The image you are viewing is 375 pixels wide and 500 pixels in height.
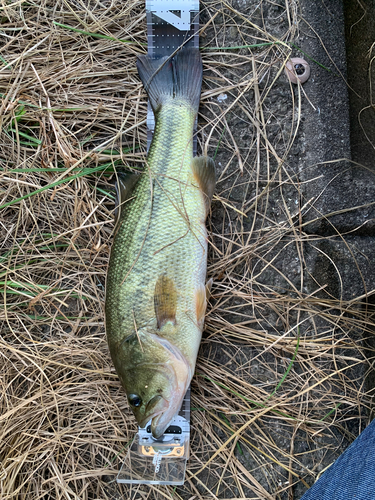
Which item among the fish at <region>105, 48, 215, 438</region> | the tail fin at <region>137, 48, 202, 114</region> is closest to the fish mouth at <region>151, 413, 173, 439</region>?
the fish at <region>105, 48, 215, 438</region>

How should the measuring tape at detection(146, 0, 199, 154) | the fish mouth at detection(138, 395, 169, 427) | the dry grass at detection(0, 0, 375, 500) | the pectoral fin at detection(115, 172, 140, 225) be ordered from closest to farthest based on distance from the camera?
the fish mouth at detection(138, 395, 169, 427) < the pectoral fin at detection(115, 172, 140, 225) < the dry grass at detection(0, 0, 375, 500) < the measuring tape at detection(146, 0, 199, 154)

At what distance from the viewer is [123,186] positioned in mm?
2281

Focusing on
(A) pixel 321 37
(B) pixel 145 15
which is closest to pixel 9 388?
(B) pixel 145 15

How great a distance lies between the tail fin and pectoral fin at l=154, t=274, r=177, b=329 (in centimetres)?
111

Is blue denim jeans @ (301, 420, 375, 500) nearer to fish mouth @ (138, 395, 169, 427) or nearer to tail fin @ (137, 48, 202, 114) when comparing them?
fish mouth @ (138, 395, 169, 427)

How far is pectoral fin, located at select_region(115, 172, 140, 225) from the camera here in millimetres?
2258

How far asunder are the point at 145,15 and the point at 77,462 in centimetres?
312

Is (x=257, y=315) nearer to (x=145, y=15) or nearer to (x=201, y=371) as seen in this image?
(x=201, y=371)

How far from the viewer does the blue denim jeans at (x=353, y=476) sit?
175 centimetres

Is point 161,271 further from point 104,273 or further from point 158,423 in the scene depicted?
point 158,423

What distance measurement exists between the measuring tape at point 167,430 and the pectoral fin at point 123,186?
1.44 feet

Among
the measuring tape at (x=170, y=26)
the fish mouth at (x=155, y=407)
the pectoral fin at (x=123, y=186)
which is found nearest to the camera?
the fish mouth at (x=155, y=407)

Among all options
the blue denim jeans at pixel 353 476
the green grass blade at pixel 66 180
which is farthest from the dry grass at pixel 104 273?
the blue denim jeans at pixel 353 476

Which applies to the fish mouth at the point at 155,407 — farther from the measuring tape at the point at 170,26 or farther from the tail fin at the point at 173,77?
the tail fin at the point at 173,77
